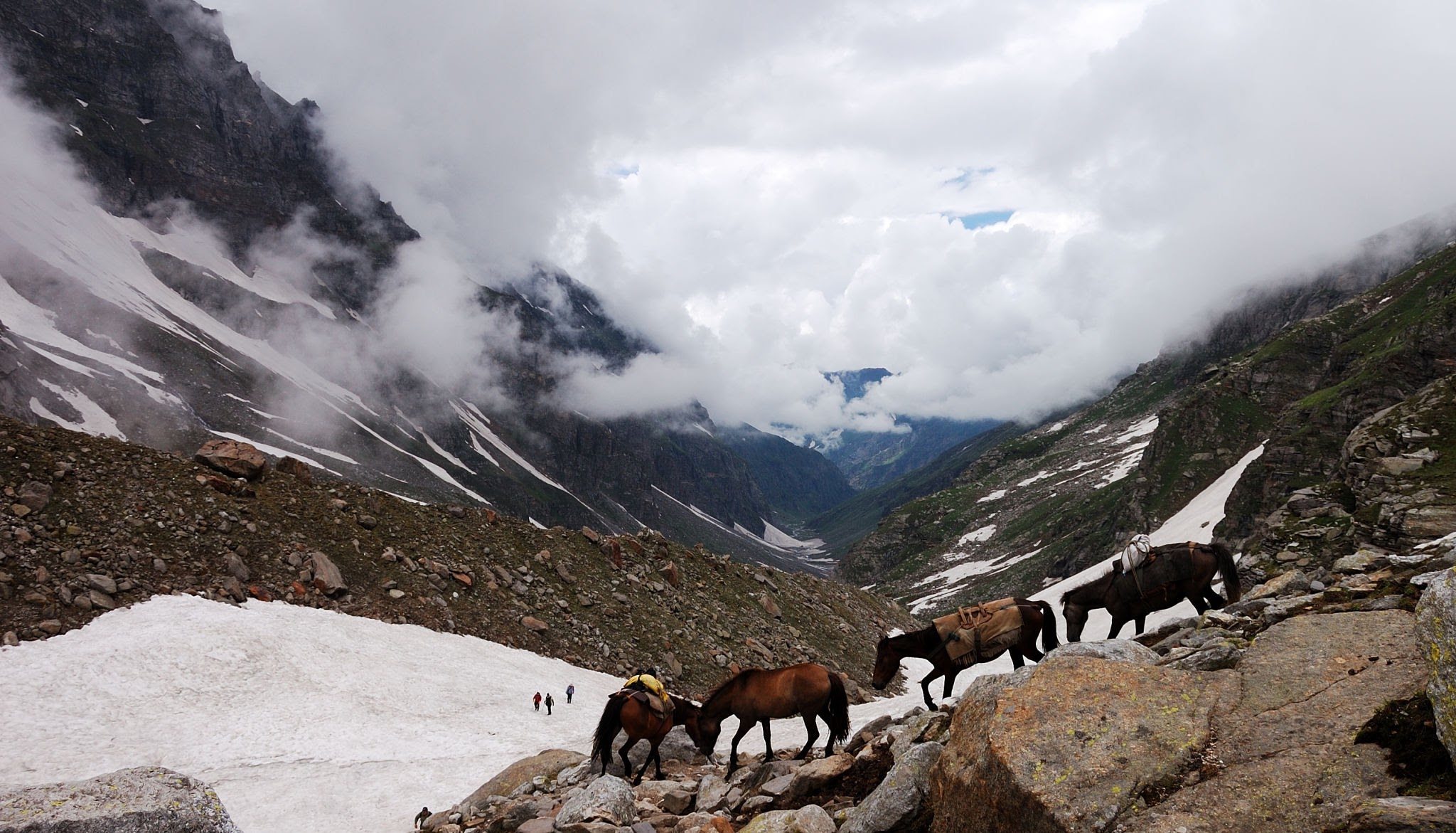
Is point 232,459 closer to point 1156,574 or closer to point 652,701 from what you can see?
point 652,701

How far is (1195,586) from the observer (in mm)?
17281

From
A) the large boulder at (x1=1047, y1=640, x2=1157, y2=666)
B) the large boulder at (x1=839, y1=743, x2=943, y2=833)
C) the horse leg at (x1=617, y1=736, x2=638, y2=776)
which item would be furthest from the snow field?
the large boulder at (x1=839, y1=743, x2=943, y2=833)

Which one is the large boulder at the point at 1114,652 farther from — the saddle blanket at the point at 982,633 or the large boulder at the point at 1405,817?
the large boulder at the point at 1405,817

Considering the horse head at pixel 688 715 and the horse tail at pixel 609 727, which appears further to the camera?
the horse head at pixel 688 715

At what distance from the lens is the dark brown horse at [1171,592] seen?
17297 mm

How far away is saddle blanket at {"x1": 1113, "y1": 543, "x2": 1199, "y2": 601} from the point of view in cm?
1739

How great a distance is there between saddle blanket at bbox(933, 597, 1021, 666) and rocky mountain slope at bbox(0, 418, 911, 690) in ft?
103

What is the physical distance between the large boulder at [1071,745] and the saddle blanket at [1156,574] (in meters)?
8.80

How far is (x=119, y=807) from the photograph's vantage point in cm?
858

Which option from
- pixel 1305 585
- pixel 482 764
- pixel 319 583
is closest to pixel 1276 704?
pixel 1305 585

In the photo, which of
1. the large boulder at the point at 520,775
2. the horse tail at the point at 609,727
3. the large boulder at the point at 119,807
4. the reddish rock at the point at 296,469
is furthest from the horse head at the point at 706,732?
the reddish rock at the point at 296,469

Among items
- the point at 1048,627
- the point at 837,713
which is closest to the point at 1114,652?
the point at 1048,627

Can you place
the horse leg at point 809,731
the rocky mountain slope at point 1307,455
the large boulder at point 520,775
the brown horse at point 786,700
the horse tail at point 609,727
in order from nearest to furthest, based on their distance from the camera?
1. the horse leg at point 809,731
2. the brown horse at point 786,700
3. the horse tail at point 609,727
4. the large boulder at point 520,775
5. the rocky mountain slope at point 1307,455

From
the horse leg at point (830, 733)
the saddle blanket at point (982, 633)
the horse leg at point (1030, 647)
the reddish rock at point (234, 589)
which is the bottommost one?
the horse leg at point (830, 733)
